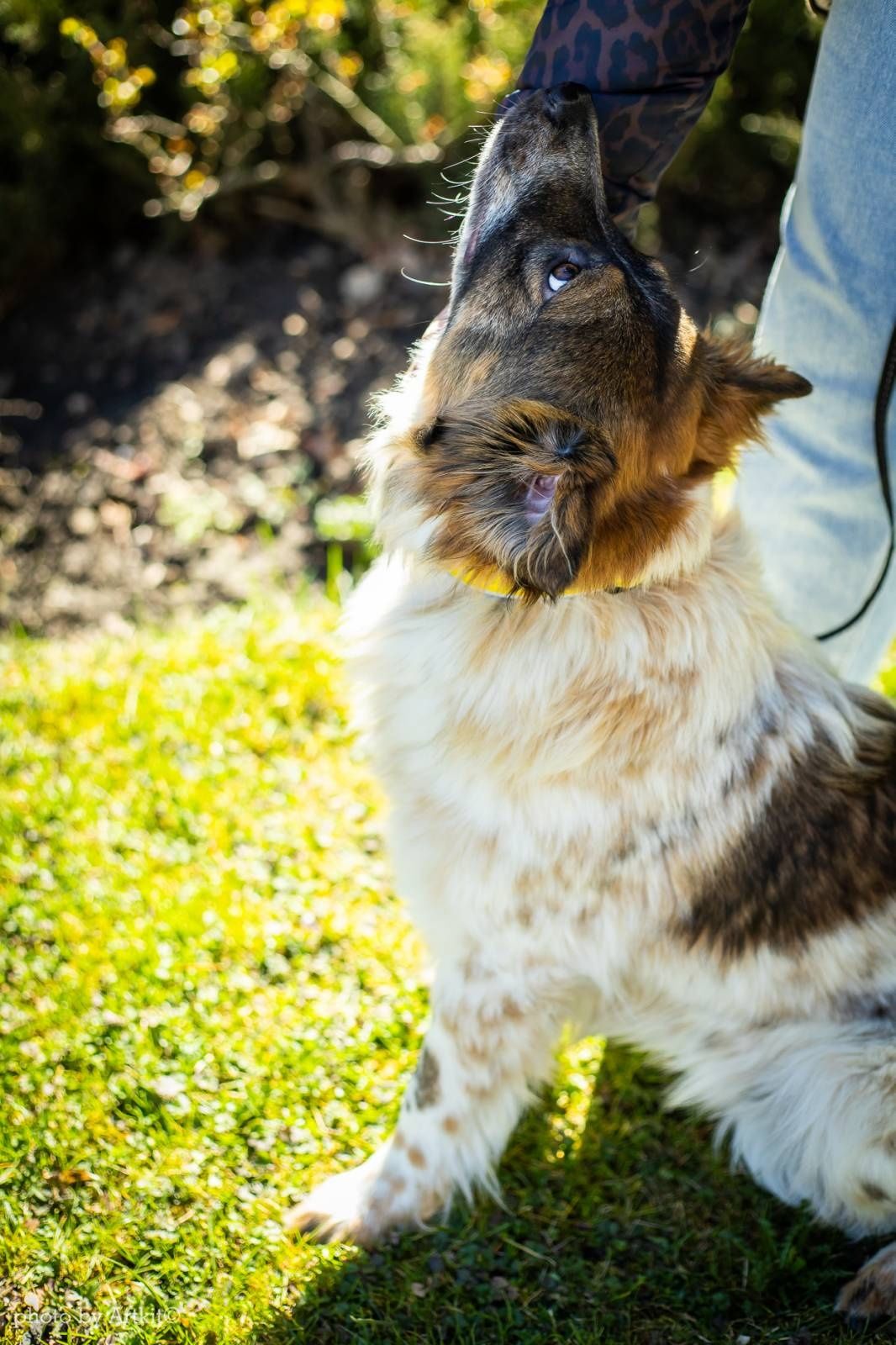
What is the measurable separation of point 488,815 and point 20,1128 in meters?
1.53

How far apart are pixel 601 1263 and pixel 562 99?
2721mm

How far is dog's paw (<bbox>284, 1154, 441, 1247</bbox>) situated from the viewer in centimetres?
249

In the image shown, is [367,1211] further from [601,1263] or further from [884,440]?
[884,440]

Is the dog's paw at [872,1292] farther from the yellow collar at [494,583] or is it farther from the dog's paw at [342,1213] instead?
the yellow collar at [494,583]

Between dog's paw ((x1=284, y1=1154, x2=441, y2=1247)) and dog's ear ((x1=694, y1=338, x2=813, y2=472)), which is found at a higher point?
dog's ear ((x1=694, y1=338, x2=813, y2=472))

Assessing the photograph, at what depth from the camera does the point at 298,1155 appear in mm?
2695

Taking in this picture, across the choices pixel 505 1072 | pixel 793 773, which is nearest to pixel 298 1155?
pixel 505 1072

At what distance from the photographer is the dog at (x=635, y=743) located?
215cm

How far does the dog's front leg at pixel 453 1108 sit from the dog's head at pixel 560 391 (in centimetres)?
102

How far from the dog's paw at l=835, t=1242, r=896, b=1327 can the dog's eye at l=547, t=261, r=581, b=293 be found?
7.45ft

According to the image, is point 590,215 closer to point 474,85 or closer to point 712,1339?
point 712,1339

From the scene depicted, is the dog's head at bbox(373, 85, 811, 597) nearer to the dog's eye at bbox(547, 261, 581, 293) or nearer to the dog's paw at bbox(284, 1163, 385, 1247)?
the dog's eye at bbox(547, 261, 581, 293)

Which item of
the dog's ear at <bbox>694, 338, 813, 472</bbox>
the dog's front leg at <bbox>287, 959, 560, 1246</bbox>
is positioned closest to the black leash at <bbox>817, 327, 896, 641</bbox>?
the dog's ear at <bbox>694, 338, 813, 472</bbox>

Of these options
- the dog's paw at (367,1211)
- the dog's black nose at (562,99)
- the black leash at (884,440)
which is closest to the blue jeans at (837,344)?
the black leash at (884,440)
